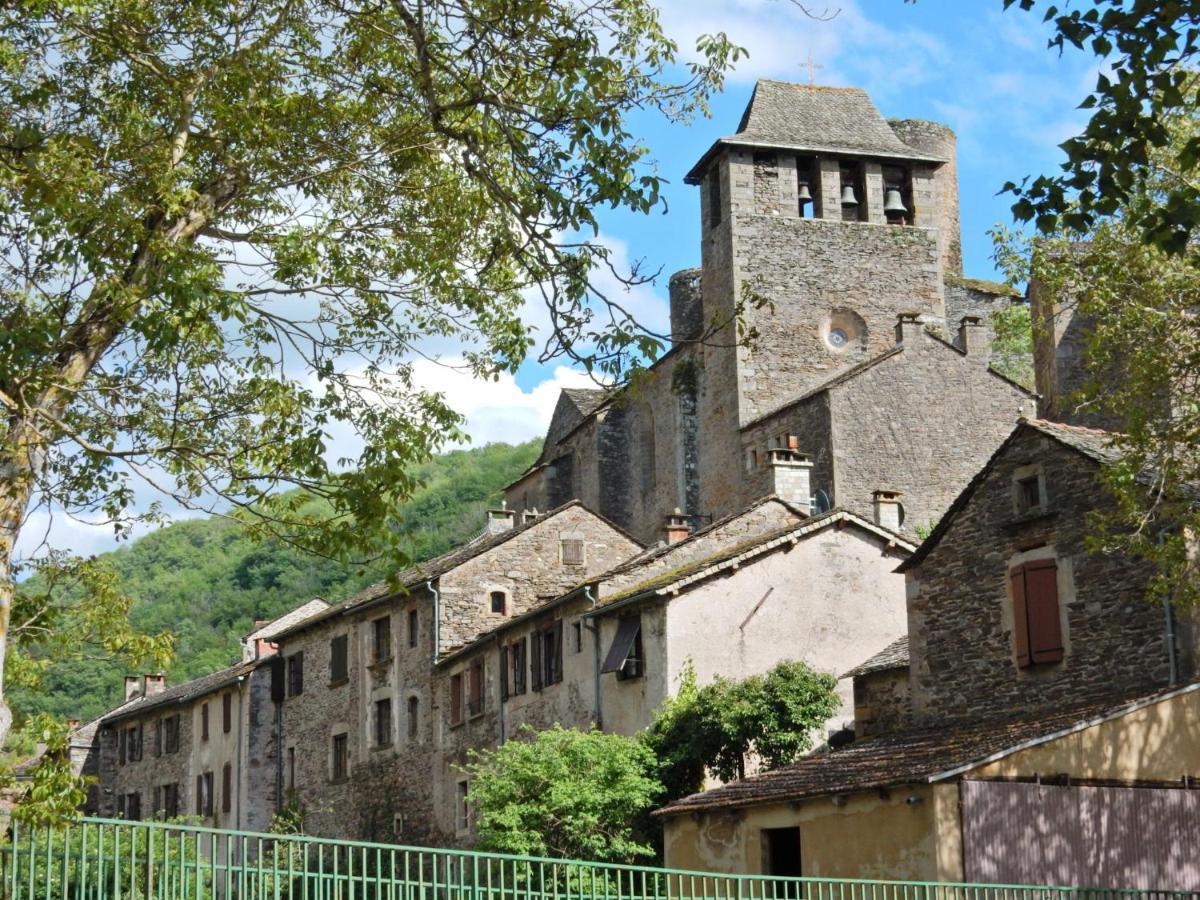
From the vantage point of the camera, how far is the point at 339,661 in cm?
4591

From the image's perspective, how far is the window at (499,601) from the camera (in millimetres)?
40656

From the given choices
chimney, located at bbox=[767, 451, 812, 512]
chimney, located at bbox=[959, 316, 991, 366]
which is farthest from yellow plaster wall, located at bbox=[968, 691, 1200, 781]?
chimney, located at bbox=[959, 316, 991, 366]

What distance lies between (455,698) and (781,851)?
1510cm

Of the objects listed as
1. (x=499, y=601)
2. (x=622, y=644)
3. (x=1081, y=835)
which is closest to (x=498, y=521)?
(x=499, y=601)

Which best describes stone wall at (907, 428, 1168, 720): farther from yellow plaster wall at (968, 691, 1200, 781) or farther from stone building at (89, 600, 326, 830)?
stone building at (89, 600, 326, 830)

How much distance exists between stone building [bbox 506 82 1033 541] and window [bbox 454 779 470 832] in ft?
35.5

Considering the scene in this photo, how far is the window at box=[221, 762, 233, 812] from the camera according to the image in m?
49.9

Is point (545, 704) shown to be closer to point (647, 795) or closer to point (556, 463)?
point (647, 795)

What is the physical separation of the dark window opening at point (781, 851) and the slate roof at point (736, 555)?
19.6ft

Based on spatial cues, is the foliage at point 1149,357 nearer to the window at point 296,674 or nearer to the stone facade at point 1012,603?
the stone facade at point 1012,603

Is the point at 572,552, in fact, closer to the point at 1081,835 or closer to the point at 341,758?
the point at 341,758

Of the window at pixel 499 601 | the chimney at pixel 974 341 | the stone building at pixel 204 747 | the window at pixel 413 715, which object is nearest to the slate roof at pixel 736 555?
the window at pixel 499 601

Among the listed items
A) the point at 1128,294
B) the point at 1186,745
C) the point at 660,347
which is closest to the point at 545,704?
the point at 1186,745

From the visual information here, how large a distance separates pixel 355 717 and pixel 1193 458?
28.2 m
